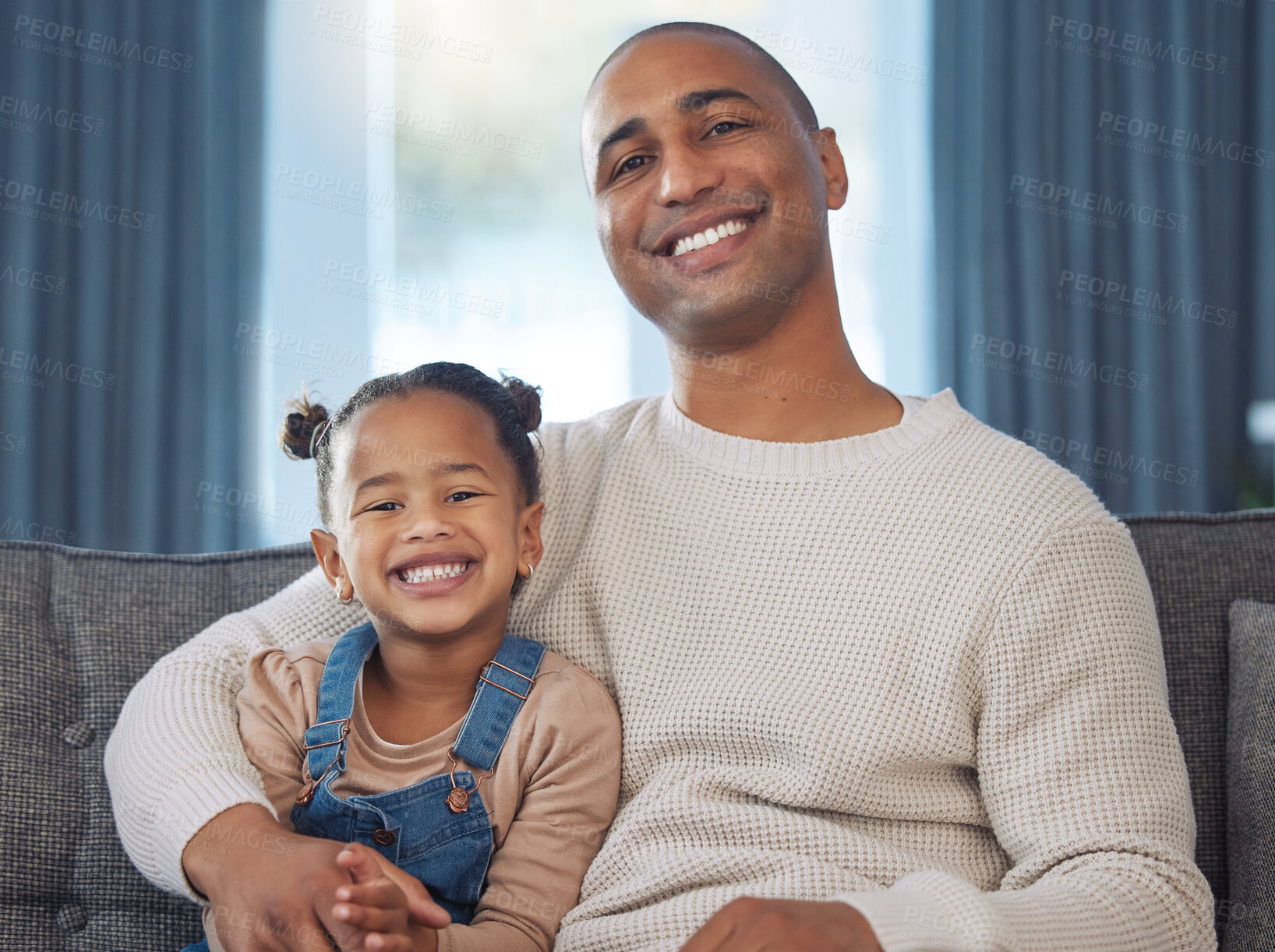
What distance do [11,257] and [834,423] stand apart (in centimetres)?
279

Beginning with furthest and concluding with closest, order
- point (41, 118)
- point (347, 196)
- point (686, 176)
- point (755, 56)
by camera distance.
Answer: point (347, 196) → point (41, 118) → point (755, 56) → point (686, 176)

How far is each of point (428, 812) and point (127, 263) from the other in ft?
8.78

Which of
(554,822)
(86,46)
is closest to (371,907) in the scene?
(554,822)

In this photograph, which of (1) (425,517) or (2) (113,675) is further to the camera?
(2) (113,675)

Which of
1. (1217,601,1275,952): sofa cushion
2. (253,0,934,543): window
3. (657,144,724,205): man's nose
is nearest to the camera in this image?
(1217,601,1275,952): sofa cushion

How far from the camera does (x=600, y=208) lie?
1478mm

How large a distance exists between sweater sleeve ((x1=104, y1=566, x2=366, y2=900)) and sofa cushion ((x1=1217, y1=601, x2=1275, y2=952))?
1064 mm

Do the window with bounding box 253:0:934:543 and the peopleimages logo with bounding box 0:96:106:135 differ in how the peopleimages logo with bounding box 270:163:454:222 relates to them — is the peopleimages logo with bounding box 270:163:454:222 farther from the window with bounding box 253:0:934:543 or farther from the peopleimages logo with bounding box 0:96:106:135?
the peopleimages logo with bounding box 0:96:106:135

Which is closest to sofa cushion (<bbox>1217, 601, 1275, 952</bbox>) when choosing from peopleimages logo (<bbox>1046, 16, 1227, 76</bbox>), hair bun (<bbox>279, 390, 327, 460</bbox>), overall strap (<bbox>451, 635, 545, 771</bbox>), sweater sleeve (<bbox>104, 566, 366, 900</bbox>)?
overall strap (<bbox>451, 635, 545, 771</bbox>)

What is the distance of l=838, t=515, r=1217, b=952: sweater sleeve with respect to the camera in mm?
945

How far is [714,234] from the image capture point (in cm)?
138

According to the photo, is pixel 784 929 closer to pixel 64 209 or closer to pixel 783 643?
pixel 783 643

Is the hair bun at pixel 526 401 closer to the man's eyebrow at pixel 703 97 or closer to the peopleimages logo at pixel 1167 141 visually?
the man's eyebrow at pixel 703 97

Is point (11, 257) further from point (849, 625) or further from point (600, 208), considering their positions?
point (849, 625)
